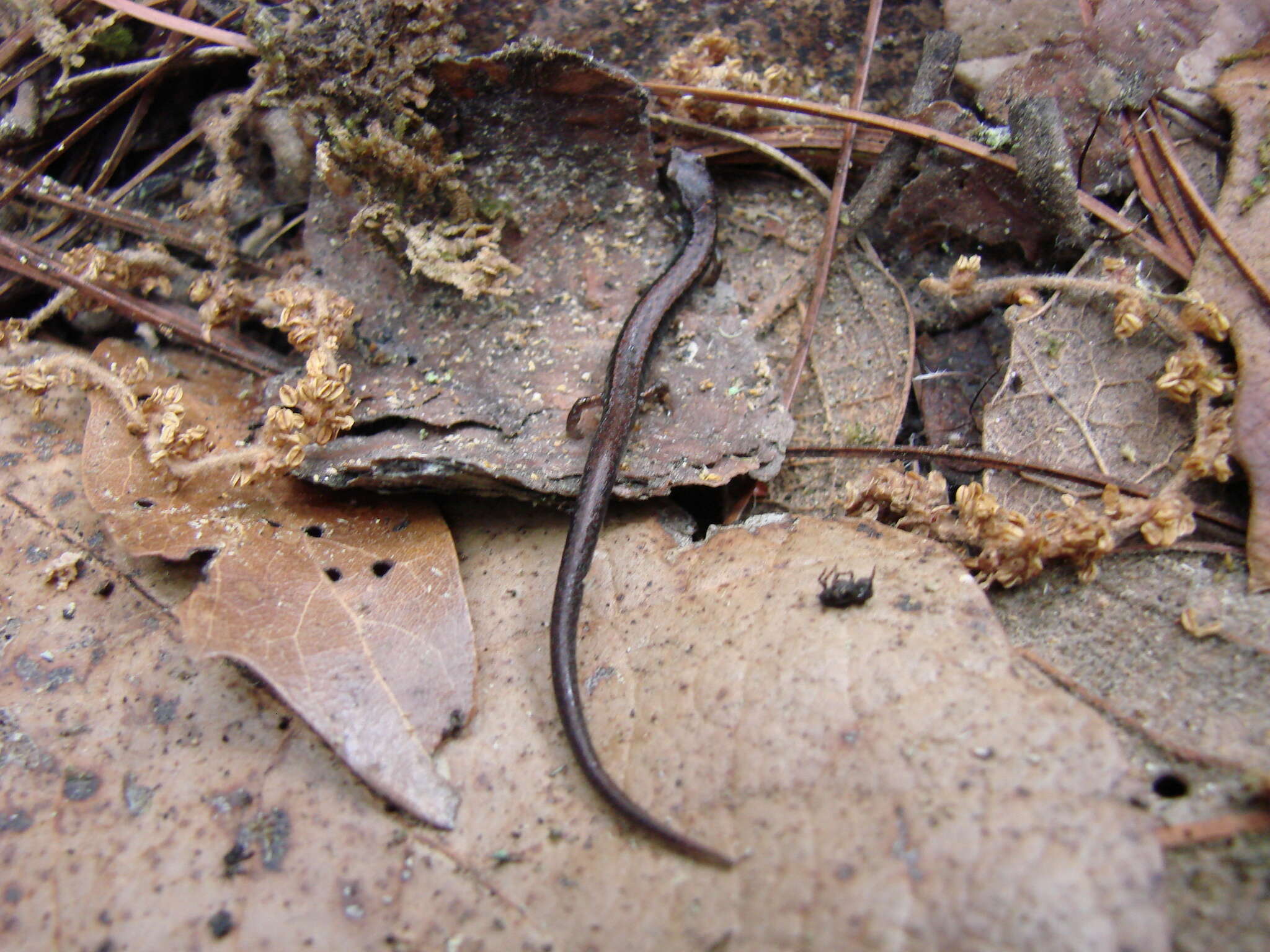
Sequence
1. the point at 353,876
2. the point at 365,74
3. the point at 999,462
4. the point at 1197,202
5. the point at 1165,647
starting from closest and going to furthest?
the point at 353,876 < the point at 1165,647 < the point at 999,462 < the point at 1197,202 < the point at 365,74

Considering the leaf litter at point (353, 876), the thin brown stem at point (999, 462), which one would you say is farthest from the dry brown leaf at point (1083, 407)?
the leaf litter at point (353, 876)

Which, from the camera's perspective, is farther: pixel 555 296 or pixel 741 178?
pixel 741 178

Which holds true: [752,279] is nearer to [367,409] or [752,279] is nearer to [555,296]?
[555,296]

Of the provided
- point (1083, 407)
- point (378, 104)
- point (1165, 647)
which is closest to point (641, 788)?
point (1165, 647)

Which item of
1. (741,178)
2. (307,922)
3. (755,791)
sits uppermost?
(741,178)

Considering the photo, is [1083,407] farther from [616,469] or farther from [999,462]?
[616,469]

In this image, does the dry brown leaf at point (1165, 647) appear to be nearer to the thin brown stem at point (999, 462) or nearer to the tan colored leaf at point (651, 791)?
the thin brown stem at point (999, 462)

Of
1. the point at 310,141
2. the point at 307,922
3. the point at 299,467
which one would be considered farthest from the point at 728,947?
the point at 310,141
